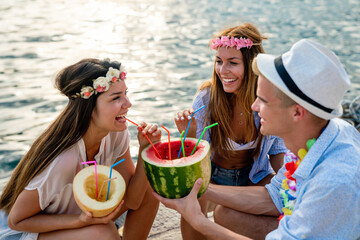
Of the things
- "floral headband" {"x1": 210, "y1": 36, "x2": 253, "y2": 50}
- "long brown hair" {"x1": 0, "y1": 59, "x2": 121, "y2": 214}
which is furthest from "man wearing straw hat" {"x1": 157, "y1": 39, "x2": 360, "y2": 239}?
"floral headband" {"x1": 210, "y1": 36, "x2": 253, "y2": 50}

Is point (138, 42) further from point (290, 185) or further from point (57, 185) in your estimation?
point (290, 185)

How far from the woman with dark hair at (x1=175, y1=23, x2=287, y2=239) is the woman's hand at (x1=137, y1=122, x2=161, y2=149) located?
2.54ft

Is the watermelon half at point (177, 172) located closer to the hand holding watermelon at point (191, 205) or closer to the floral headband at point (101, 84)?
the hand holding watermelon at point (191, 205)

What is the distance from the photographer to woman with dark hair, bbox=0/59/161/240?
3.11m

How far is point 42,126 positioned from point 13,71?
10.3 feet

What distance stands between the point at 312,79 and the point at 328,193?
64 cm

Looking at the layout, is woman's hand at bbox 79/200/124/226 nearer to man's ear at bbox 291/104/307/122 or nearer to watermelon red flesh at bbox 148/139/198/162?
watermelon red flesh at bbox 148/139/198/162

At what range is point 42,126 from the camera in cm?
730

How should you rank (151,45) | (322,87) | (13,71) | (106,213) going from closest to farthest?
1. (322,87)
2. (106,213)
3. (13,71)
4. (151,45)

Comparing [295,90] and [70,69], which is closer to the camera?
[295,90]

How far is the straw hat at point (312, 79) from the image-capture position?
8.01ft

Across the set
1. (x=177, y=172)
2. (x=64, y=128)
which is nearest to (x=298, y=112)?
(x=177, y=172)

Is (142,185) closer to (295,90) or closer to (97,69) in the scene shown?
(97,69)

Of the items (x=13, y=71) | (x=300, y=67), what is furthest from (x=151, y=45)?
(x=300, y=67)
